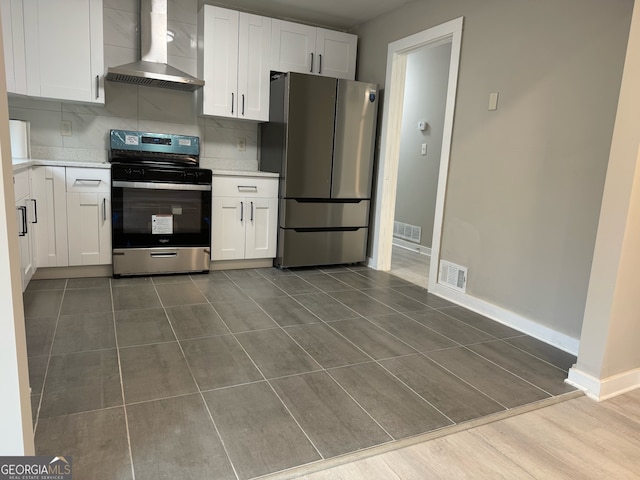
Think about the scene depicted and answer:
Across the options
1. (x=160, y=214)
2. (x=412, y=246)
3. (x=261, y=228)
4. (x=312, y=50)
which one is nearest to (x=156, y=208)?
(x=160, y=214)

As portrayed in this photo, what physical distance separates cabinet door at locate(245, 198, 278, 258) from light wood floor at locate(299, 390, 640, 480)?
2594 millimetres

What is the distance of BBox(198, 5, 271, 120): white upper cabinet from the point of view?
3.72m

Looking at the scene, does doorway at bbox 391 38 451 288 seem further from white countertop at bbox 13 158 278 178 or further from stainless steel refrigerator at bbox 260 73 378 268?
white countertop at bbox 13 158 278 178

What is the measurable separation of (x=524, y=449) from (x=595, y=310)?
80 cm

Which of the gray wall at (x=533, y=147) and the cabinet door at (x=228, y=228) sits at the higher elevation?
the gray wall at (x=533, y=147)

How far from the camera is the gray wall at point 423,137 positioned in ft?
16.2

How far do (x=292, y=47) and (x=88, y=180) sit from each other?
6.87ft

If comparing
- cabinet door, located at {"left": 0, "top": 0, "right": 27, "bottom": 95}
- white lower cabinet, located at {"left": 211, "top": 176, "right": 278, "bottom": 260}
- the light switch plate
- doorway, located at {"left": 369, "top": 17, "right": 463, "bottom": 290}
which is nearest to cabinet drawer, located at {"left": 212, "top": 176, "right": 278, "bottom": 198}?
white lower cabinet, located at {"left": 211, "top": 176, "right": 278, "bottom": 260}

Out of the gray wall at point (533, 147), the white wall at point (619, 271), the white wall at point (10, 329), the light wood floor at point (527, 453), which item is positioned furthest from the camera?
the gray wall at point (533, 147)

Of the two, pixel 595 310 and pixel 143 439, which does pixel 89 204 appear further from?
pixel 595 310

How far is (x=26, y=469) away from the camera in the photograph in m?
1.12

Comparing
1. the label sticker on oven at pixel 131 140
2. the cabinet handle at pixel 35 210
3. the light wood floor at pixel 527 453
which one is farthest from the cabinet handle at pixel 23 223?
the light wood floor at pixel 527 453

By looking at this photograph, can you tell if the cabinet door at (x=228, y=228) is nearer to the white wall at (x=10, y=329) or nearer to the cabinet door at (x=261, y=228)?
the cabinet door at (x=261, y=228)

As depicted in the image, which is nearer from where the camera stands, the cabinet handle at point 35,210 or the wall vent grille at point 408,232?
the cabinet handle at point 35,210
